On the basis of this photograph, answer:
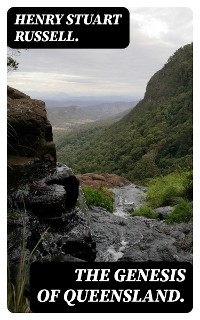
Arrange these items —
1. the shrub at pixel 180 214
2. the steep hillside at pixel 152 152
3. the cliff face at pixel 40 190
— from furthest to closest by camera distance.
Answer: the steep hillside at pixel 152 152, the shrub at pixel 180 214, the cliff face at pixel 40 190

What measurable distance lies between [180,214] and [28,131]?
21.6 feet

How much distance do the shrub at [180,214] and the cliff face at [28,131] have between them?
5420mm

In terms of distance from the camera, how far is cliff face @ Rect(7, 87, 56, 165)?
8.41 m

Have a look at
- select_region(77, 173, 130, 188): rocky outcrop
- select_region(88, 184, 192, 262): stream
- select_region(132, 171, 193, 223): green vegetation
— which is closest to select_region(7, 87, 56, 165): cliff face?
select_region(88, 184, 192, 262): stream

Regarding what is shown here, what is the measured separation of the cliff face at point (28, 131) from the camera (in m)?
8.41

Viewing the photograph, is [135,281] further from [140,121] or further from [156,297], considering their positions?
[140,121]

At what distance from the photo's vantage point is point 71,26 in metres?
5.28

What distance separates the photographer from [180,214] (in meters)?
13.6

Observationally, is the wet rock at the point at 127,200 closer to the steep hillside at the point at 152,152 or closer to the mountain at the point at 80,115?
the steep hillside at the point at 152,152

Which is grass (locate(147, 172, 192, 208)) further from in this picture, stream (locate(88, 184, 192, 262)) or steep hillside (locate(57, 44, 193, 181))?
steep hillside (locate(57, 44, 193, 181))

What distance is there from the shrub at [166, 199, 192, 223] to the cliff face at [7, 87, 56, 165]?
5420 millimetres

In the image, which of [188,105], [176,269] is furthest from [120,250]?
[188,105]

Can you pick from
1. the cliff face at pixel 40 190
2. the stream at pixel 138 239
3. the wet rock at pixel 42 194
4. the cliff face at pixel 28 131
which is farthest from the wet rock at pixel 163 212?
the cliff face at pixel 28 131

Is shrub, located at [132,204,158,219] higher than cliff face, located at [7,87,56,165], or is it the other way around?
cliff face, located at [7,87,56,165]
